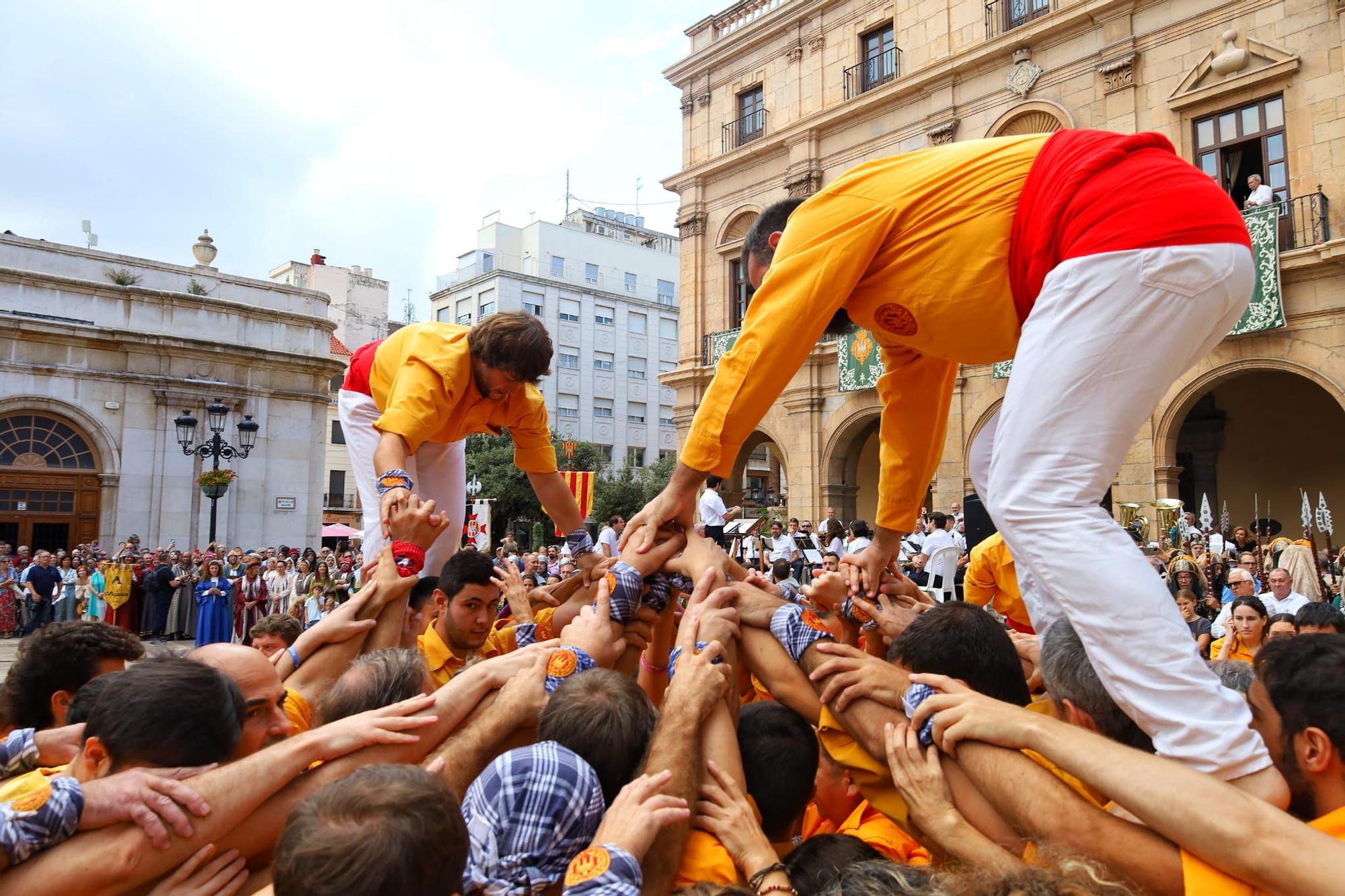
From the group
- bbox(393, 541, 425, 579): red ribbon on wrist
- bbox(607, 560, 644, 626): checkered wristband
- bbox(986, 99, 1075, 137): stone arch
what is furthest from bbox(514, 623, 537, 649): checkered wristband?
bbox(986, 99, 1075, 137): stone arch

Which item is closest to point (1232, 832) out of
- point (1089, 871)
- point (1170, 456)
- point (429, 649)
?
point (1089, 871)

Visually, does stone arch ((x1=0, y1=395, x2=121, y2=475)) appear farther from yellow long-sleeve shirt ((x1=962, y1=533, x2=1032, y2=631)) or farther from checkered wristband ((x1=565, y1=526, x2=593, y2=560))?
yellow long-sleeve shirt ((x1=962, y1=533, x2=1032, y2=631))

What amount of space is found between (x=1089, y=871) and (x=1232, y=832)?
264 mm

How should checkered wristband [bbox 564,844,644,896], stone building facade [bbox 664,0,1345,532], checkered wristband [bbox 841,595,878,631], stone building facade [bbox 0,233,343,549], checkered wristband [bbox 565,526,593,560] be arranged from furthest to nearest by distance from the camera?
stone building facade [bbox 0,233,343,549], stone building facade [bbox 664,0,1345,532], checkered wristband [bbox 565,526,593,560], checkered wristband [bbox 841,595,878,631], checkered wristband [bbox 564,844,644,896]

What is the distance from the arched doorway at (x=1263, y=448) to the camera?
18547 mm

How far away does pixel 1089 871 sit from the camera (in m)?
1.49

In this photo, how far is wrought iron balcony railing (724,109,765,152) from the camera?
2497 cm

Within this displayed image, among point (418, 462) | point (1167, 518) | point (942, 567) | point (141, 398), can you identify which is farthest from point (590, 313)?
point (418, 462)

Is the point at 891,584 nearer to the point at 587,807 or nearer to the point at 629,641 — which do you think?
the point at 629,641

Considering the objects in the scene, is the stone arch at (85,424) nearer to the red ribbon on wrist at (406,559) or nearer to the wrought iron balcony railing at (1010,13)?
the wrought iron balcony railing at (1010,13)

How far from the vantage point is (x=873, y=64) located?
22.6 m

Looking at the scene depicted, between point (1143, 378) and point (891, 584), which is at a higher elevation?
point (1143, 378)

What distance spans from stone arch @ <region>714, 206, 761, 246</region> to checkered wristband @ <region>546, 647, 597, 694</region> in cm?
2332

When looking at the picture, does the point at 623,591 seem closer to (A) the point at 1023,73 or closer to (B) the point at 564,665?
(B) the point at 564,665
